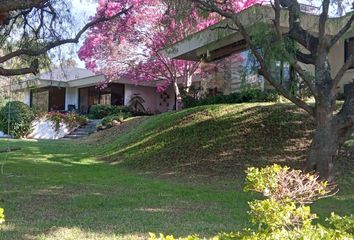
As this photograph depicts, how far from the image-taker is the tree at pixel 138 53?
2077cm

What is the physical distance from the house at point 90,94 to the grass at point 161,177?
12723 millimetres

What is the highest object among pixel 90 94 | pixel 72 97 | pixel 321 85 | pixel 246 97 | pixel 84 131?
pixel 90 94

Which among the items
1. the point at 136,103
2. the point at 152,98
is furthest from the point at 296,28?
the point at 152,98

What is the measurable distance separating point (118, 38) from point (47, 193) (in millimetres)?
13184

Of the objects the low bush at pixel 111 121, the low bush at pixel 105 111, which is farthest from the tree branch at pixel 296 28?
the low bush at pixel 105 111

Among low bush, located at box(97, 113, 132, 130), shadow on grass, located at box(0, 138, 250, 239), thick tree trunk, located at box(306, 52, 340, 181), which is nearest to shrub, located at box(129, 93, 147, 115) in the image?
low bush, located at box(97, 113, 132, 130)

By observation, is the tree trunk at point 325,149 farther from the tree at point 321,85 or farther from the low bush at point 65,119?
the low bush at point 65,119

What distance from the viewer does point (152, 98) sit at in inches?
1252

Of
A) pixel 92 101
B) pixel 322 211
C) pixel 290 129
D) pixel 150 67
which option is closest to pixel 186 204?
pixel 322 211

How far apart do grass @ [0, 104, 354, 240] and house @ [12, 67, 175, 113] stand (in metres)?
12.7

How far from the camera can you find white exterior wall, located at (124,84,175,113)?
31031 millimetres

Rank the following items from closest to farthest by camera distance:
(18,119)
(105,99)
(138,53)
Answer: (138,53), (18,119), (105,99)

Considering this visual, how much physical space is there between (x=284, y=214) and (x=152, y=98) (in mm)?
29187

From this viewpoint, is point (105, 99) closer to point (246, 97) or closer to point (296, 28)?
point (246, 97)
